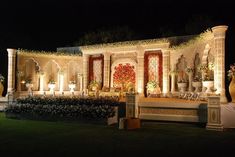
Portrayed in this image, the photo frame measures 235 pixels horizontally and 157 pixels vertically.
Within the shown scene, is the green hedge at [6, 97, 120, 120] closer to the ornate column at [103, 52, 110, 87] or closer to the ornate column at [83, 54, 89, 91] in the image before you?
the ornate column at [103, 52, 110, 87]

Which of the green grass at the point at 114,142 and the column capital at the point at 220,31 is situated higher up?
the column capital at the point at 220,31

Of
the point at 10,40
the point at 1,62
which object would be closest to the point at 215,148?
the point at 1,62

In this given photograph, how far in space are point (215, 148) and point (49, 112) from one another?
242 inches

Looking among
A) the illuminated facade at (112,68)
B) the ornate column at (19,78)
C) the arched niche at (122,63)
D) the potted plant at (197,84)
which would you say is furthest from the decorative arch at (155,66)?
the ornate column at (19,78)

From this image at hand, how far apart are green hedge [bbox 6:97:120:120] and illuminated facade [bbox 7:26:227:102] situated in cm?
301

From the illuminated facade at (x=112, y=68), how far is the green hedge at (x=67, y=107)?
3.01 m

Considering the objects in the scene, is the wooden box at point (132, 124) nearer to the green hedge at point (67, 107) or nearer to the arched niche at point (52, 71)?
the green hedge at point (67, 107)

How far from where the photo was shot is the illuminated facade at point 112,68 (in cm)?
1449

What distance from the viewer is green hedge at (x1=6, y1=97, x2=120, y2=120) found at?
924cm

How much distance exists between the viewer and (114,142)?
20.1 ft

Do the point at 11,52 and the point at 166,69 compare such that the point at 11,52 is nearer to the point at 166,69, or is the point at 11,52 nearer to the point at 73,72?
the point at 73,72

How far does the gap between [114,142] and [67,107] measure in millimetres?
4057

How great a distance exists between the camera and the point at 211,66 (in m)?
10.6

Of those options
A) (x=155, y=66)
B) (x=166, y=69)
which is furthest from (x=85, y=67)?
(x=166, y=69)
